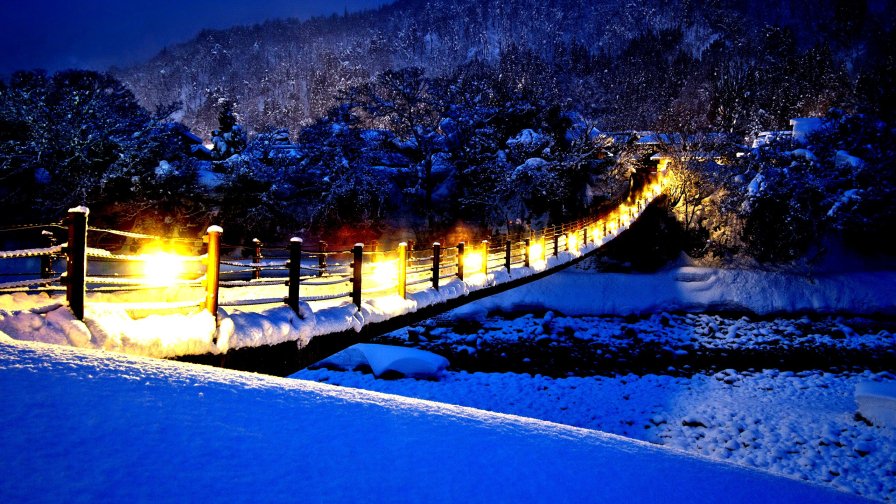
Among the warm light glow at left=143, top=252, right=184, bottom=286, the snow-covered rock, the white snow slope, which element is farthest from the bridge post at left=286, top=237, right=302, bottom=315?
the snow-covered rock

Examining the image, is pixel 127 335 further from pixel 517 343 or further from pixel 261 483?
pixel 517 343

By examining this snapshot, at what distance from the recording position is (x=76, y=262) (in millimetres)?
4516

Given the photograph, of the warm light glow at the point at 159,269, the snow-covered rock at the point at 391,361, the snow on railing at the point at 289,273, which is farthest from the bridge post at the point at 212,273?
the snow-covered rock at the point at 391,361

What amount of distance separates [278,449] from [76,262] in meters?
3.41

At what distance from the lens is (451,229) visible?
31.1 meters

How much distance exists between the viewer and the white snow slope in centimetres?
215

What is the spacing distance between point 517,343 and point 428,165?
47.5 feet

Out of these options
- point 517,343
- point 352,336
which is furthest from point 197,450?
point 517,343

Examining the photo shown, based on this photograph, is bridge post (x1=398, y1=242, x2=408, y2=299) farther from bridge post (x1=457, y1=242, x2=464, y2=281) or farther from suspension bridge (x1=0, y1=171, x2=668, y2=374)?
bridge post (x1=457, y1=242, x2=464, y2=281)

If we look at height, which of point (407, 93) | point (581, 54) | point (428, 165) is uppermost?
point (581, 54)

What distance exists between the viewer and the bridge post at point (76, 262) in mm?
4418

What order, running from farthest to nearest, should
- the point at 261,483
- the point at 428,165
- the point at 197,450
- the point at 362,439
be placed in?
the point at 428,165 < the point at 362,439 < the point at 197,450 < the point at 261,483

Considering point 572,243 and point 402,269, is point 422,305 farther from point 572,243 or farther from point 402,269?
point 572,243

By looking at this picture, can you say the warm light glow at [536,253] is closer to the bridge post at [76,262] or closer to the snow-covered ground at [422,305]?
the snow-covered ground at [422,305]
